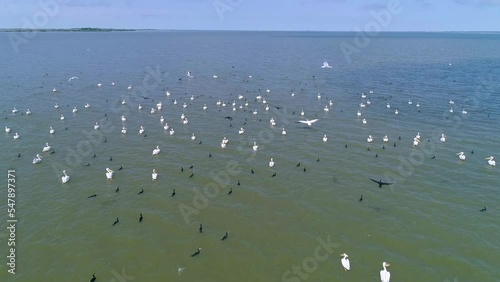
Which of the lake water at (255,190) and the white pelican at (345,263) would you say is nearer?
the white pelican at (345,263)

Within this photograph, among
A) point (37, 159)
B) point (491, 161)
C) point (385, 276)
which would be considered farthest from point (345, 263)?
point (37, 159)

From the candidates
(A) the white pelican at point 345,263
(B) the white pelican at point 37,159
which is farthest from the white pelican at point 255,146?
(B) the white pelican at point 37,159

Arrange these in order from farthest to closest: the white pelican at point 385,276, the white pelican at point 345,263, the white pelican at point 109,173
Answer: the white pelican at point 109,173
the white pelican at point 345,263
the white pelican at point 385,276

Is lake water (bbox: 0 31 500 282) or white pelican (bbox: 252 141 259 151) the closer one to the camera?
lake water (bbox: 0 31 500 282)

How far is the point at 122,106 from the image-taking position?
177ft

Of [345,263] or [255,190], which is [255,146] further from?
[345,263]

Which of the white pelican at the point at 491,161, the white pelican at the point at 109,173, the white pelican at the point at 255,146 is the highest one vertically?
the white pelican at the point at 491,161

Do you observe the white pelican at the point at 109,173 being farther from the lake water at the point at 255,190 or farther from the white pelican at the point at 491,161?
the white pelican at the point at 491,161

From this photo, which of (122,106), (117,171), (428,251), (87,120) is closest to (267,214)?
(428,251)

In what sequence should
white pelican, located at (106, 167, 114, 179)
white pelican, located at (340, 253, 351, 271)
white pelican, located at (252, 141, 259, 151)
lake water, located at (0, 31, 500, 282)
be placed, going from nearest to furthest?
white pelican, located at (340, 253, 351, 271) < lake water, located at (0, 31, 500, 282) < white pelican, located at (106, 167, 114, 179) < white pelican, located at (252, 141, 259, 151)

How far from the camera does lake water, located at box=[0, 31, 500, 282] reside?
2162 centimetres

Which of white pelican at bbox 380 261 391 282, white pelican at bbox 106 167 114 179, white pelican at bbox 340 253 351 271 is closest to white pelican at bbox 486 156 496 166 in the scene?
white pelican at bbox 380 261 391 282

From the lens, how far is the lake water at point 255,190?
2162cm

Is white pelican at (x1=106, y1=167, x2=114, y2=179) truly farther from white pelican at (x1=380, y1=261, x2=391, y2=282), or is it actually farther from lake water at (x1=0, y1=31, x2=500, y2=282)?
white pelican at (x1=380, y1=261, x2=391, y2=282)
